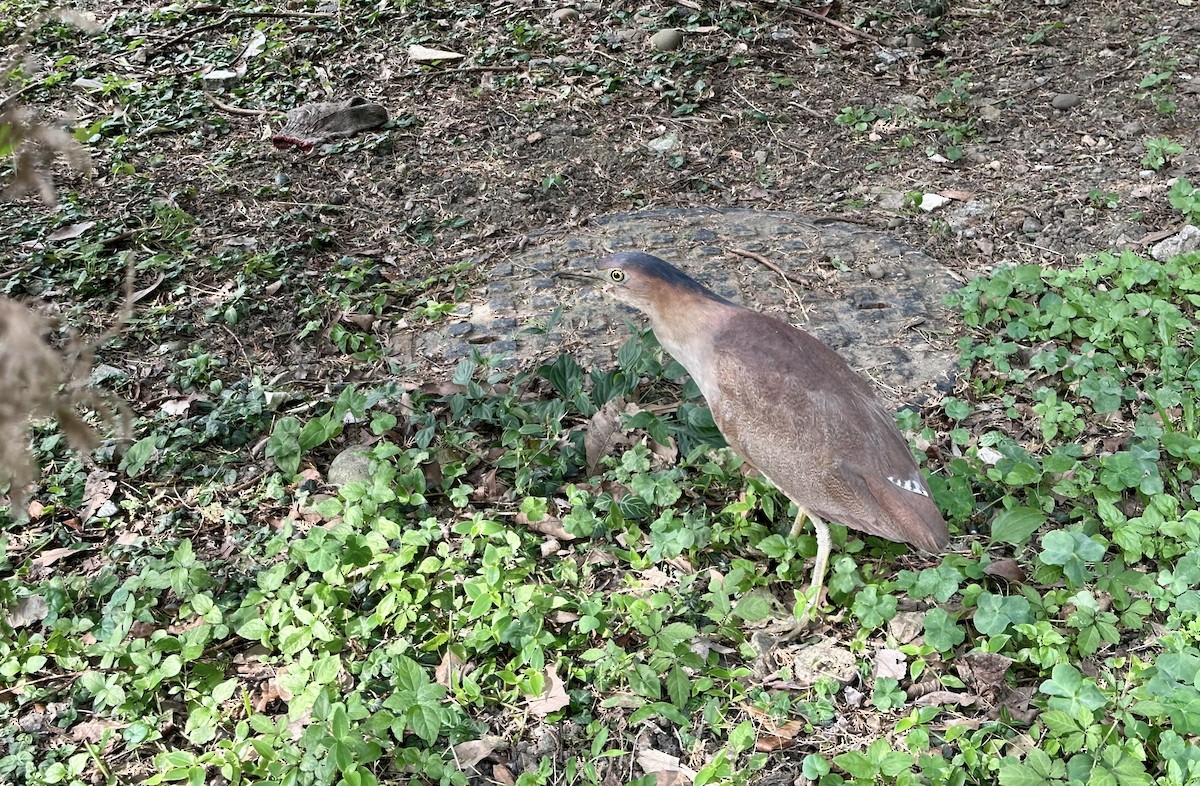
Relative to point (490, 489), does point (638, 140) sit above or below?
above

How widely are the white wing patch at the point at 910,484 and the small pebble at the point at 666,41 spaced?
5093 mm

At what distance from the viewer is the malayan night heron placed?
10.2ft

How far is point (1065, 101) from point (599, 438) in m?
4.69

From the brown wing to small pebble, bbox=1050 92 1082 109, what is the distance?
432 centimetres

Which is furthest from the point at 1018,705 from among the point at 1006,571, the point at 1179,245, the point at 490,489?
the point at 1179,245

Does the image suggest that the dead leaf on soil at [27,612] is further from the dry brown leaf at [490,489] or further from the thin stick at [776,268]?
the thin stick at [776,268]

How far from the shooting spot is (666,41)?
7285 mm

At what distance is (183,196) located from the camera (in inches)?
229

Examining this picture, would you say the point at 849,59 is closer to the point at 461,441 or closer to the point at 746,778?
the point at 461,441

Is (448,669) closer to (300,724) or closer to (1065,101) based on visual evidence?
(300,724)

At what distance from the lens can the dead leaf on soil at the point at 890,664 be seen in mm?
3041

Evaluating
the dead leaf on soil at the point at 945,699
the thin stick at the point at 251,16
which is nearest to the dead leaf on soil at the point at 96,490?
the dead leaf on soil at the point at 945,699

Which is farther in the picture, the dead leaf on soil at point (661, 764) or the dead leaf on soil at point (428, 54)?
the dead leaf on soil at point (428, 54)

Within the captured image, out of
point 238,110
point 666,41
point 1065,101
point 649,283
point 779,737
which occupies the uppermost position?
point 649,283
